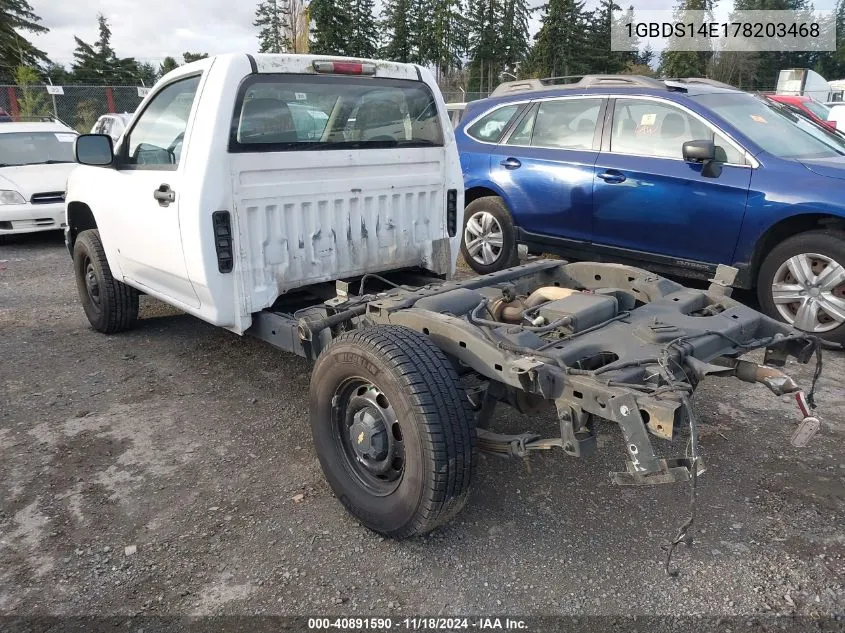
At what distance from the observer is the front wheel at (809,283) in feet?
15.6

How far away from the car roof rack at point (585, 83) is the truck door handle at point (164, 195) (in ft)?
13.7

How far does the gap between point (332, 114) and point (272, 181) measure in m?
0.64

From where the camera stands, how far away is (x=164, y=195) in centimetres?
367

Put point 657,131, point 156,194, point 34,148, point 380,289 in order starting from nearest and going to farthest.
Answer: point 156,194 < point 380,289 < point 657,131 < point 34,148

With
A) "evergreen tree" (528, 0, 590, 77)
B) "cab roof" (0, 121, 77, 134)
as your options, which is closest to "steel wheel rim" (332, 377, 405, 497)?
"cab roof" (0, 121, 77, 134)

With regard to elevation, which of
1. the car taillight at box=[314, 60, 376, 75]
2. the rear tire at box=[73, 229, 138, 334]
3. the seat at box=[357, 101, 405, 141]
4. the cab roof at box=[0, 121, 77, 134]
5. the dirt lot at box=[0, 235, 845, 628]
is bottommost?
the dirt lot at box=[0, 235, 845, 628]

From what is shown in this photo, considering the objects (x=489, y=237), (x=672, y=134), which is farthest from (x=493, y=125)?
(x=672, y=134)

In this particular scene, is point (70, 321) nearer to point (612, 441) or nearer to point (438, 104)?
point (438, 104)

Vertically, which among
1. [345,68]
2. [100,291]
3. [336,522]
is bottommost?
[336,522]

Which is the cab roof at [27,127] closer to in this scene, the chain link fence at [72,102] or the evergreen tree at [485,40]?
the chain link fence at [72,102]

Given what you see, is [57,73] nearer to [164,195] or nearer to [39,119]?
[39,119]

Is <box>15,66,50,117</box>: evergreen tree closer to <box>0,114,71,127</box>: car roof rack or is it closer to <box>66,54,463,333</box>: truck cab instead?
<box>0,114,71,127</box>: car roof rack

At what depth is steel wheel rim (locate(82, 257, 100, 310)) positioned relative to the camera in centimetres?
519

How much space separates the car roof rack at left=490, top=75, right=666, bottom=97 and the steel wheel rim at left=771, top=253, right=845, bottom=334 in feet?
6.66
